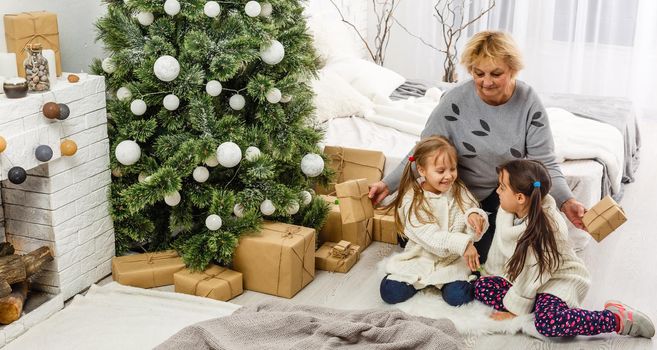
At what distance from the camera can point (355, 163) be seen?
11.9 feet

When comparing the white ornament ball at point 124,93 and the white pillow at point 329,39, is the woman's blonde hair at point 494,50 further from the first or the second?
the white pillow at point 329,39

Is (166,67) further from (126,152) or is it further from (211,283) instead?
(211,283)

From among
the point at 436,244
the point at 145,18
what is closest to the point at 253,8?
the point at 145,18

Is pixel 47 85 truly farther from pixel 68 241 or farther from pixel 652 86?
pixel 652 86

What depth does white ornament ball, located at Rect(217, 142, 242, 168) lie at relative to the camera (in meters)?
2.93

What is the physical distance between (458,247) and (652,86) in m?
3.55

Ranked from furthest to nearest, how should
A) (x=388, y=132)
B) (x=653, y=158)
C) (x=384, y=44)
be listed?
(x=384, y=44) < (x=653, y=158) < (x=388, y=132)

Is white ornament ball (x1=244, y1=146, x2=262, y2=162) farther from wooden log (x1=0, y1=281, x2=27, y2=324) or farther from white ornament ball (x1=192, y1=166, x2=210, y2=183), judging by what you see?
wooden log (x1=0, y1=281, x2=27, y2=324)

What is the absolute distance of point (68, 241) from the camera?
9.60 feet

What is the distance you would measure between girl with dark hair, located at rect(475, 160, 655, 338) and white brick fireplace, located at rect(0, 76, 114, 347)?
1521 millimetres

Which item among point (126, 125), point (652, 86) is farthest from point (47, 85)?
point (652, 86)

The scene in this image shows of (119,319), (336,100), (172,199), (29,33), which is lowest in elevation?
(119,319)

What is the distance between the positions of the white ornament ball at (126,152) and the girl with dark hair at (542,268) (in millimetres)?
1377

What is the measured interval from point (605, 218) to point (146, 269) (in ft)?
5.61
